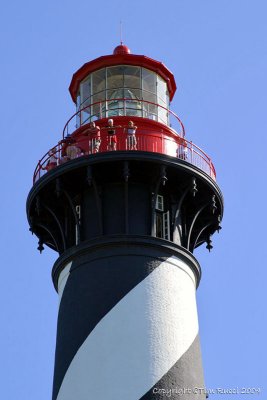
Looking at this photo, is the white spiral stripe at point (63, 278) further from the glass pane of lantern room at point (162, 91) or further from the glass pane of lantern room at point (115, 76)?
the glass pane of lantern room at point (162, 91)

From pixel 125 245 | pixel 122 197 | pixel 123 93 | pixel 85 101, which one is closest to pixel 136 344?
pixel 125 245

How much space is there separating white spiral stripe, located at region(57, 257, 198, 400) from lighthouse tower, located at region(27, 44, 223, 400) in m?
0.02

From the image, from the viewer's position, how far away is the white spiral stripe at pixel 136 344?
2016 centimetres

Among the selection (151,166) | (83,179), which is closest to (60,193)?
(83,179)

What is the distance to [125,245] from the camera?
21.5 m

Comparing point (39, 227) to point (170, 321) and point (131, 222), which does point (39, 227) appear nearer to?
point (131, 222)

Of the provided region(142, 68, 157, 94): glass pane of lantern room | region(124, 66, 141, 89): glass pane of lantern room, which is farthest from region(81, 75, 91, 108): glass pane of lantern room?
region(142, 68, 157, 94): glass pane of lantern room

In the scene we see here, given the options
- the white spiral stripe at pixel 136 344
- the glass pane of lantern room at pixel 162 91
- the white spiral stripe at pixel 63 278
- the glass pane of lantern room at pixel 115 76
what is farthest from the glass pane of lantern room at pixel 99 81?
the white spiral stripe at pixel 136 344

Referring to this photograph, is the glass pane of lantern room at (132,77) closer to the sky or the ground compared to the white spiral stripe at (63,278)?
closer to the sky

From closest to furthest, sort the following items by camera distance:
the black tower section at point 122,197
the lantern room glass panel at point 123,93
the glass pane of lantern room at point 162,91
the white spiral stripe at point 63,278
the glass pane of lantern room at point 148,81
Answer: the black tower section at point 122,197 → the white spiral stripe at point 63,278 → the lantern room glass panel at point 123,93 → the glass pane of lantern room at point 148,81 → the glass pane of lantern room at point 162,91

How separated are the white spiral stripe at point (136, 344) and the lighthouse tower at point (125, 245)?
2 cm

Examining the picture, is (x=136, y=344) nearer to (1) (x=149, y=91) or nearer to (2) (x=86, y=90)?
(1) (x=149, y=91)

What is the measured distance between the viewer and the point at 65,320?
21.6 m

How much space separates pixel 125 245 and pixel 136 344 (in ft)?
7.12
